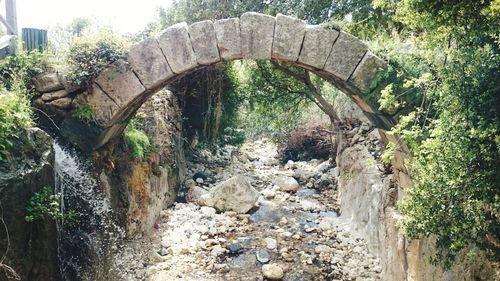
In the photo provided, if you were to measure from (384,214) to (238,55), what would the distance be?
2.75 metres

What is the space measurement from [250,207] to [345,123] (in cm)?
268

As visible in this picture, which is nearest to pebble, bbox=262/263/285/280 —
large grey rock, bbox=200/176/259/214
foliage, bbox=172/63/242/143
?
large grey rock, bbox=200/176/259/214

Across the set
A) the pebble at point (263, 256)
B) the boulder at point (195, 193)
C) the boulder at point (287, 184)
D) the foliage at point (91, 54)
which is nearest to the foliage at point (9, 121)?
the foliage at point (91, 54)

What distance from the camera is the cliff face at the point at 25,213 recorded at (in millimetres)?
2703

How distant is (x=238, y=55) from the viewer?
422 centimetres

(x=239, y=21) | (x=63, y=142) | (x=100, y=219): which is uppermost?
(x=239, y=21)

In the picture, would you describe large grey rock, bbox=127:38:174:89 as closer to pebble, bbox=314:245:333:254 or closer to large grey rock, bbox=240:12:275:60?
large grey rock, bbox=240:12:275:60

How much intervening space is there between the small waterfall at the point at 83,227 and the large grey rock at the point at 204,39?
75.9 inches

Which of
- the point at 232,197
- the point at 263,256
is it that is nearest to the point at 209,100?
the point at 232,197

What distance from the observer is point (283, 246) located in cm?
582

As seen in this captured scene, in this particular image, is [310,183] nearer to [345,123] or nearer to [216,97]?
[345,123]

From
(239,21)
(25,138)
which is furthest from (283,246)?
(25,138)

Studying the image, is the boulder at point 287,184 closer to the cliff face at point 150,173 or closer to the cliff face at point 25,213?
the cliff face at point 150,173

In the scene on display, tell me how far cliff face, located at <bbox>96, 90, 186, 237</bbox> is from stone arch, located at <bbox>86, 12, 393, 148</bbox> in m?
1.02
